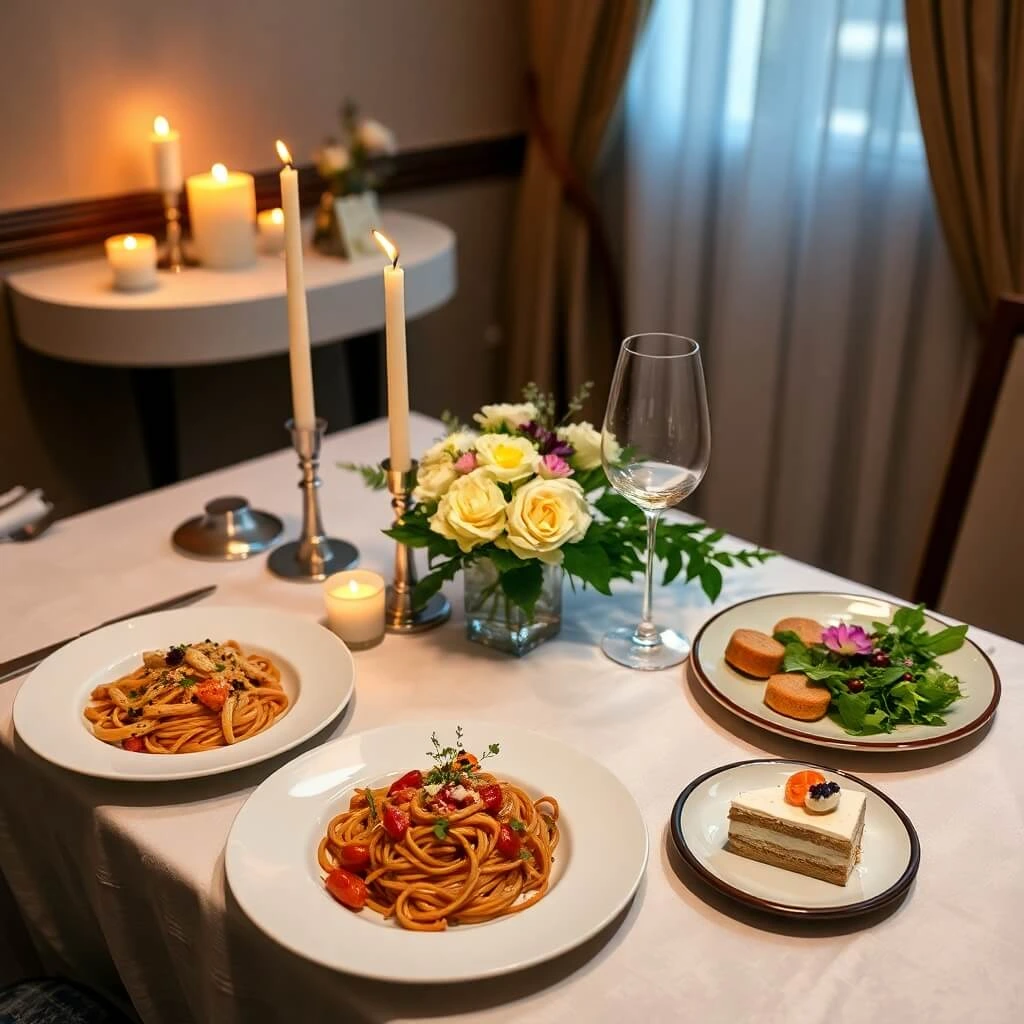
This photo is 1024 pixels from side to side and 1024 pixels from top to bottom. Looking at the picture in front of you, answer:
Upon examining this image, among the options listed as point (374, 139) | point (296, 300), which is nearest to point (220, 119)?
point (374, 139)

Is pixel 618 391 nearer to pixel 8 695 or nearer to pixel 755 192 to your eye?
pixel 8 695

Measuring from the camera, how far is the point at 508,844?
91cm

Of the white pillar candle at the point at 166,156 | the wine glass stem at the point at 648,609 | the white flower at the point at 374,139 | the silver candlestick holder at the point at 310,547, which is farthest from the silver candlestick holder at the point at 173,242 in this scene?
the wine glass stem at the point at 648,609

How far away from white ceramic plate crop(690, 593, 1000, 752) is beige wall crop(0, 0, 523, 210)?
66.6 inches

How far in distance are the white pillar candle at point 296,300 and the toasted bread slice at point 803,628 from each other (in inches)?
22.3

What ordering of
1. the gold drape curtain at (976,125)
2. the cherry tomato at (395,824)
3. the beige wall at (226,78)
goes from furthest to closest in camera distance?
1. the beige wall at (226,78)
2. the gold drape curtain at (976,125)
3. the cherry tomato at (395,824)

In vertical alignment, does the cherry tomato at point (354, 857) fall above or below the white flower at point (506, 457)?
below

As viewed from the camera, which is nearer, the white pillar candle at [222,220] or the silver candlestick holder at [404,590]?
the silver candlestick holder at [404,590]

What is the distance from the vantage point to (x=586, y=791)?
988mm

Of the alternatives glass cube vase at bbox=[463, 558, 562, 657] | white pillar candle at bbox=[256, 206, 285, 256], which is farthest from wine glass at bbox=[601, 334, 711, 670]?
white pillar candle at bbox=[256, 206, 285, 256]

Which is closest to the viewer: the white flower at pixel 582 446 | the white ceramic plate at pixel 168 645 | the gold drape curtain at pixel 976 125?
the white ceramic plate at pixel 168 645

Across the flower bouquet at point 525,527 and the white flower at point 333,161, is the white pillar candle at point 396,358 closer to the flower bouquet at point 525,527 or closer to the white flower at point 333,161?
the flower bouquet at point 525,527

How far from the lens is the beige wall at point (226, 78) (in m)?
2.25

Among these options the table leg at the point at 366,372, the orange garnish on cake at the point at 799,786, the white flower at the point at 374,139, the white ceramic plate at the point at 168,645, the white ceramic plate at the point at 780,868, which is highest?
the white flower at the point at 374,139
